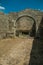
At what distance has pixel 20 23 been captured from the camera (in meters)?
30.4

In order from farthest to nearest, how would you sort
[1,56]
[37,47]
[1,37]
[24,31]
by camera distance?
[24,31] < [1,37] < [37,47] < [1,56]

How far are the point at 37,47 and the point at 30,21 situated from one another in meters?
14.9

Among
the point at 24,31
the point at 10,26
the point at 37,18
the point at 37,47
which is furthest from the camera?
the point at 24,31

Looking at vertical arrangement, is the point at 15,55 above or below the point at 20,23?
below

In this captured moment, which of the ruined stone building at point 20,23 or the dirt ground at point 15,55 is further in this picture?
the ruined stone building at point 20,23

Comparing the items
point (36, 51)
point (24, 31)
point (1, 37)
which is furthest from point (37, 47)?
point (24, 31)

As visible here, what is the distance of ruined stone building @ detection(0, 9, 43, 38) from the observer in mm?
22297

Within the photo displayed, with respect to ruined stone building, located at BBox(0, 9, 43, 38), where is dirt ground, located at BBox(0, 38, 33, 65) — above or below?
below

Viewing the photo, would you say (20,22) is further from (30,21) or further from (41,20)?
(41,20)

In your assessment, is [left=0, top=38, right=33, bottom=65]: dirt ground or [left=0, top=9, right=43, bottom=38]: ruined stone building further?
[left=0, top=9, right=43, bottom=38]: ruined stone building

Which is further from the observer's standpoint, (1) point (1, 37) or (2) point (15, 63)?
(1) point (1, 37)

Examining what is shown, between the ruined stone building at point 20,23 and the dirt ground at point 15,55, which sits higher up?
the ruined stone building at point 20,23

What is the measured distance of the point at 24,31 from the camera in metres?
29.7

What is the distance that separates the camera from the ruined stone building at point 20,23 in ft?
73.2
